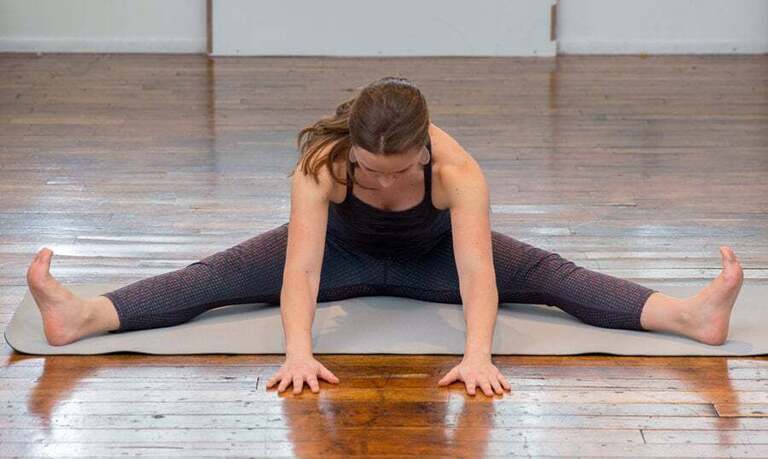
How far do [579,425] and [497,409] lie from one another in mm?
162

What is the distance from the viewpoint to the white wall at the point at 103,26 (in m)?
6.73

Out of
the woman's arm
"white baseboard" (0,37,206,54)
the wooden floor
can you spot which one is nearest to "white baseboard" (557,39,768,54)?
the wooden floor

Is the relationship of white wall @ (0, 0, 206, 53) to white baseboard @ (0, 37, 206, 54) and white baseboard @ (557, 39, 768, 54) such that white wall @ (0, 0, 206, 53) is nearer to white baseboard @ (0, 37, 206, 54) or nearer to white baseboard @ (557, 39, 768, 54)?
white baseboard @ (0, 37, 206, 54)

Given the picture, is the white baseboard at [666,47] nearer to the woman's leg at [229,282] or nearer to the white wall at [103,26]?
the white wall at [103,26]

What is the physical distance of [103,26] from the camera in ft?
22.2

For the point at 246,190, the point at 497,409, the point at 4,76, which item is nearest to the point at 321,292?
the point at 497,409

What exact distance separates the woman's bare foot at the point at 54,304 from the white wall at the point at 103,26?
13.9 ft

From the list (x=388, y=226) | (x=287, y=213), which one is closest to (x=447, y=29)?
(x=287, y=213)

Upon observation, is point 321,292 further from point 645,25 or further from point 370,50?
point 645,25

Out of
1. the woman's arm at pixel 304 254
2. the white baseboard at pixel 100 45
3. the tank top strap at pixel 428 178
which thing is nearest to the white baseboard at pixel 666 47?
the white baseboard at pixel 100 45

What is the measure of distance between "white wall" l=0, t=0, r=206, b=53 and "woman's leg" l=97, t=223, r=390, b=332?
4.09 m

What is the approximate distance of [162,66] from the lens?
644cm

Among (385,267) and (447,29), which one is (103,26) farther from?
(385,267)

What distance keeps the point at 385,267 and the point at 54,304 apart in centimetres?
73
